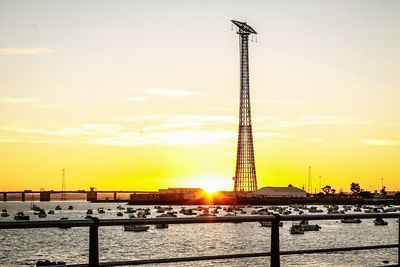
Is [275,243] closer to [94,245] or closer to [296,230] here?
[94,245]

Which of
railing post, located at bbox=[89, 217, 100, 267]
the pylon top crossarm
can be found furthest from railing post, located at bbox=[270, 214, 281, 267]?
the pylon top crossarm

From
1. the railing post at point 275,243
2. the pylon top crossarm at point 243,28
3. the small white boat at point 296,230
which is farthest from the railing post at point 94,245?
the pylon top crossarm at point 243,28

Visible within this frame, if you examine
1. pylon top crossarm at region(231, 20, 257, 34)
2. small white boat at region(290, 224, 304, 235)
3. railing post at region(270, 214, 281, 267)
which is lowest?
small white boat at region(290, 224, 304, 235)

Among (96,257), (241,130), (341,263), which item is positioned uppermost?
(241,130)

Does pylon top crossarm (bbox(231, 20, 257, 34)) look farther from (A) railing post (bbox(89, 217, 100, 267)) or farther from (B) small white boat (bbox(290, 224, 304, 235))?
(A) railing post (bbox(89, 217, 100, 267))

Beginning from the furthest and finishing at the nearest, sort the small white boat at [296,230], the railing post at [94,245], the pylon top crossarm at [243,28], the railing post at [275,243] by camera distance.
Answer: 1. the pylon top crossarm at [243,28]
2. the small white boat at [296,230]
3. the railing post at [275,243]
4. the railing post at [94,245]

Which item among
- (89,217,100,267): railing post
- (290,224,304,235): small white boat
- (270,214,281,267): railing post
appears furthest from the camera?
(290,224,304,235): small white boat

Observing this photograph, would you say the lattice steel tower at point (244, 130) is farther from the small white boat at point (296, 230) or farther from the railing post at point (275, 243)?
the railing post at point (275, 243)

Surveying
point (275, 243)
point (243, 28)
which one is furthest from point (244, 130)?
point (275, 243)

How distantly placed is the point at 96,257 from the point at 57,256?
86.7m

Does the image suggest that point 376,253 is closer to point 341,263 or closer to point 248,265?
point 341,263

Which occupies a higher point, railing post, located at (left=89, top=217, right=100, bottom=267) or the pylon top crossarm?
the pylon top crossarm

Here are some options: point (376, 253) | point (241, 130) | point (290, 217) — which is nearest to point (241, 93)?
point (241, 130)

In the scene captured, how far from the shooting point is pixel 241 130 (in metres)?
176
